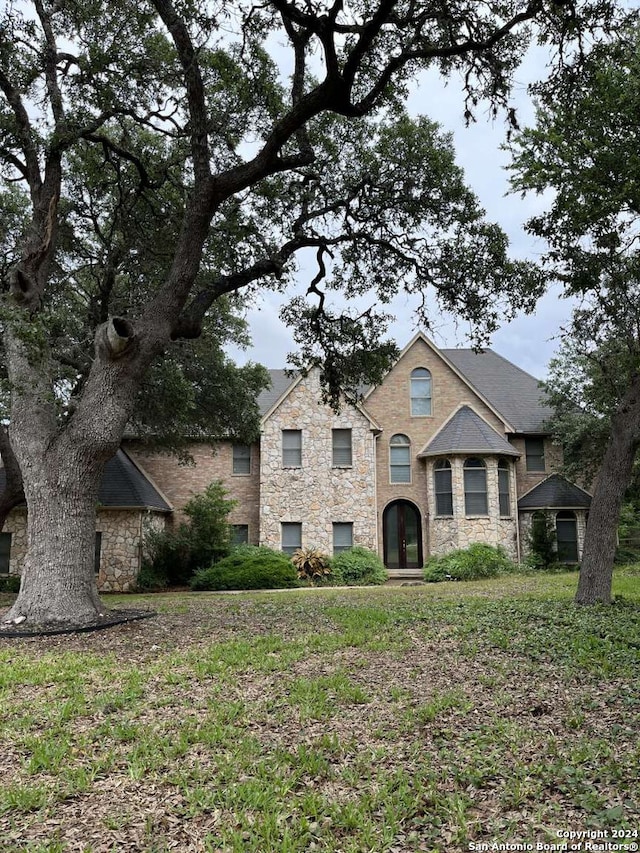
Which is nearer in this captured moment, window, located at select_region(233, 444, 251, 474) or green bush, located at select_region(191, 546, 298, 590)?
green bush, located at select_region(191, 546, 298, 590)

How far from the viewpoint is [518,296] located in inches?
475

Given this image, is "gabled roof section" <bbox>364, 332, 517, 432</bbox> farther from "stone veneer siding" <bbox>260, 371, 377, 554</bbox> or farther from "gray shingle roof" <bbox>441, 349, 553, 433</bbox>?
"stone veneer siding" <bbox>260, 371, 377, 554</bbox>

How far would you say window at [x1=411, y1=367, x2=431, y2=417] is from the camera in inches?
961

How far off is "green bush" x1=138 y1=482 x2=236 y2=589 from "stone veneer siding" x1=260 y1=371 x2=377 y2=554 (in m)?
1.99

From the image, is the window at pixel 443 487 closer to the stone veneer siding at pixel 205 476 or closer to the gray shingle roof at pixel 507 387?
the gray shingle roof at pixel 507 387

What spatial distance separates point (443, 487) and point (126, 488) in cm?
1081

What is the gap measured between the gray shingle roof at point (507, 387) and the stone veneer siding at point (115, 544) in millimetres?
13131

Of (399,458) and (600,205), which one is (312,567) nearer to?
(399,458)

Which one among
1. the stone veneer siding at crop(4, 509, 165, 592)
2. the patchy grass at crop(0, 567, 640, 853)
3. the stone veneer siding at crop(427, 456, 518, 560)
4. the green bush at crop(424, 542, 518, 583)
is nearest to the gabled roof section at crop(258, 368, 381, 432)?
the stone veneer siding at crop(427, 456, 518, 560)

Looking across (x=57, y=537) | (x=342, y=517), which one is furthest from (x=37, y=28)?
(x=342, y=517)

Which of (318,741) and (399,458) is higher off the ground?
(399,458)

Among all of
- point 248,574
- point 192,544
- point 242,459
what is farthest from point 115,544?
point 242,459

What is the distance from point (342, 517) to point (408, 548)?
2.84 meters

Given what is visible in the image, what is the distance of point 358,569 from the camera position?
21109 mm
